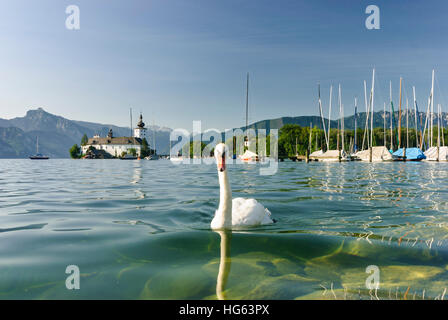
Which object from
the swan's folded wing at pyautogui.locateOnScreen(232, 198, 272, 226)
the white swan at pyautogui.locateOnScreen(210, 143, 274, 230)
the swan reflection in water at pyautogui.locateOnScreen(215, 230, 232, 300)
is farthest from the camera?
the swan's folded wing at pyautogui.locateOnScreen(232, 198, 272, 226)

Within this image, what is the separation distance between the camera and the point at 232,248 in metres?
5.49

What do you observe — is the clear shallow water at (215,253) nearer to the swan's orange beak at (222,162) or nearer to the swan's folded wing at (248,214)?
the swan's folded wing at (248,214)

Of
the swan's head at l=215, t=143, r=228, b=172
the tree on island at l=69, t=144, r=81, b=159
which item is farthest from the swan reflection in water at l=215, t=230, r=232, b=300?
the tree on island at l=69, t=144, r=81, b=159

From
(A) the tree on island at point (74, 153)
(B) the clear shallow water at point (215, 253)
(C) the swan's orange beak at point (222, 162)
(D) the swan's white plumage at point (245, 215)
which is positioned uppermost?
(A) the tree on island at point (74, 153)

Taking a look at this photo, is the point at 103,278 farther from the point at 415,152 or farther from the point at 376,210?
the point at 415,152

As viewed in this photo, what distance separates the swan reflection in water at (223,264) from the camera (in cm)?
379

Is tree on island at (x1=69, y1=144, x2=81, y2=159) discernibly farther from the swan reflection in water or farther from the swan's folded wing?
the swan reflection in water

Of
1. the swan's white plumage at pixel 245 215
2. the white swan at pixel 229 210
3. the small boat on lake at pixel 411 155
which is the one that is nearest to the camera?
the white swan at pixel 229 210

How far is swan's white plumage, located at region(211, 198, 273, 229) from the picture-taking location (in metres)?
6.92

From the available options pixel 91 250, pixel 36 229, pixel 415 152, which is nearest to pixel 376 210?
pixel 91 250

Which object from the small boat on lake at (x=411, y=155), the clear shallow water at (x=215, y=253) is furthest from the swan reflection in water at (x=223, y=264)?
the small boat on lake at (x=411, y=155)

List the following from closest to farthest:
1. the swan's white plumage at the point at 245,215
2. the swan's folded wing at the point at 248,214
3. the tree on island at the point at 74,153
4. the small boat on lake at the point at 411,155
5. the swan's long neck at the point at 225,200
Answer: the swan's long neck at the point at 225,200, the swan's white plumage at the point at 245,215, the swan's folded wing at the point at 248,214, the small boat on lake at the point at 411,155, the tree on island at the point at 74,153

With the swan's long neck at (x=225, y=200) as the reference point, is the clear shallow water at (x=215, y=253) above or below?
below

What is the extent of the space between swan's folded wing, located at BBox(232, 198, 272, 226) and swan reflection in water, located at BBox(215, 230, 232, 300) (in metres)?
0.56
